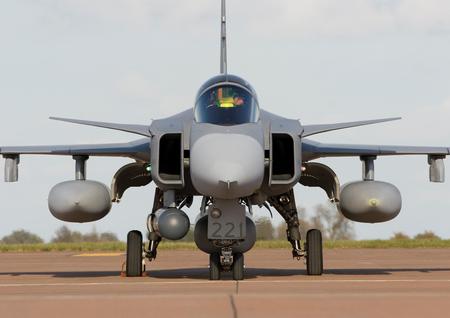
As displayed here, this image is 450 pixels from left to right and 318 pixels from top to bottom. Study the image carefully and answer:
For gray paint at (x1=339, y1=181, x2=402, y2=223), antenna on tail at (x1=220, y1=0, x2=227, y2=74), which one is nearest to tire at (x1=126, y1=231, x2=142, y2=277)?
gray paint at (x1=339, y1=181, x2=402, y2=223)

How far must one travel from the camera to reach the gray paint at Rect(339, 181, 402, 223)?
14273 millimetres

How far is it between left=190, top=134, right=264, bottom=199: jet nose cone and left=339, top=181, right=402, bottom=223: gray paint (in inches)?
108

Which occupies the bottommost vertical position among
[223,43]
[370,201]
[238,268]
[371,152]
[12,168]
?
[238,268]

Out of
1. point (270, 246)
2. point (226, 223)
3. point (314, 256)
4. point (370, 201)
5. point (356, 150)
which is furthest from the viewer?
point (270, 246)

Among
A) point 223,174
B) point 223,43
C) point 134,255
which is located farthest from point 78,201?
point 223,43

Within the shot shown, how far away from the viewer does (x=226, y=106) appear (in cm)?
1320

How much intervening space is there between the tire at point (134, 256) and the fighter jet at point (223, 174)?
0.02m

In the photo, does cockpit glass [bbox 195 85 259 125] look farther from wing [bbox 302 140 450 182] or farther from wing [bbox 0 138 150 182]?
wing [bbox 302 140 450 182]

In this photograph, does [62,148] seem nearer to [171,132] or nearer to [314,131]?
[171,132]

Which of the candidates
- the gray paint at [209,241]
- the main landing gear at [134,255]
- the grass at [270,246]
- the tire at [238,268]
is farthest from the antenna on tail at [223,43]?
the grass at [270,246]

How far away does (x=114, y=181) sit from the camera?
15305 millimetres

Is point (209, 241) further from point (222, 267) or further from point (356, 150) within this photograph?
point (356, 150)

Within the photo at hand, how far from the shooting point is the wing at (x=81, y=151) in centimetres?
1495

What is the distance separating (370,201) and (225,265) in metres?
2.53
